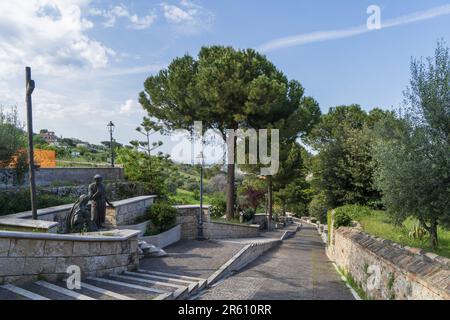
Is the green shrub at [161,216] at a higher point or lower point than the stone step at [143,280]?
higher

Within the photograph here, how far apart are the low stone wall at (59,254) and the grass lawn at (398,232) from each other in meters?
7.45

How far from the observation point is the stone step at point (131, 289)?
6.18 m

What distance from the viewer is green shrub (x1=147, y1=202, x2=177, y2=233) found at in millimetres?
13023

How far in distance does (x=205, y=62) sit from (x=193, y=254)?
11.9m

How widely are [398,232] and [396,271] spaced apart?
6.54m

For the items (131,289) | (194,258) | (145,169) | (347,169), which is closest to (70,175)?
(145,169)

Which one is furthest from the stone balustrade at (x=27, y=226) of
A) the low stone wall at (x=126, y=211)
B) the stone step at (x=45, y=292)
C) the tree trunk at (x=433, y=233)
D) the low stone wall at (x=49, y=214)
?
the tree trunk at (x=433, y=233)

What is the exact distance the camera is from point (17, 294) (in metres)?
5.35

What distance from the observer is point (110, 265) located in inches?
303

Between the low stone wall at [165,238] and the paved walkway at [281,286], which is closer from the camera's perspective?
the paved walkway at [281,286]

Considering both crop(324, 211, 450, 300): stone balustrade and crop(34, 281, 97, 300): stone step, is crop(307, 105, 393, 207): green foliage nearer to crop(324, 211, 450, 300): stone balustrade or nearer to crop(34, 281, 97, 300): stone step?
crop(324, 211, 450, 300): stone balustrade

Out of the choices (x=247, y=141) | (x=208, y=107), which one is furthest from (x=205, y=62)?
(x=247, y=141)

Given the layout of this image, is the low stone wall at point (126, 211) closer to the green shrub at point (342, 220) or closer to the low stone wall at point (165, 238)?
the low stone wall at point (165, 238)

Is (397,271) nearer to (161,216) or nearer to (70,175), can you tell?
(161,216)
